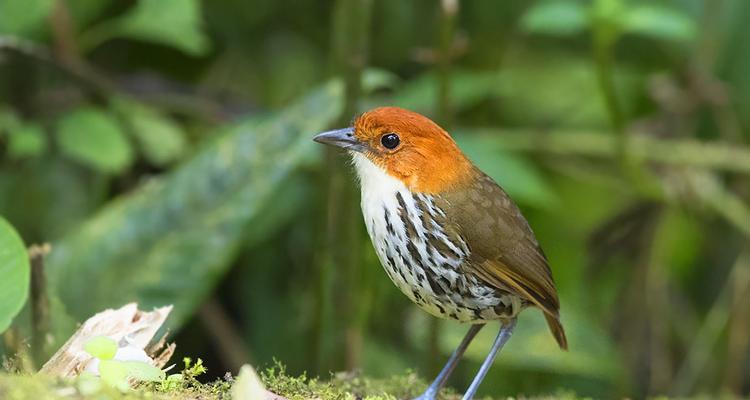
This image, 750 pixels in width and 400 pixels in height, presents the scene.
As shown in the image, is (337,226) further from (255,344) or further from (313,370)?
(255,344)

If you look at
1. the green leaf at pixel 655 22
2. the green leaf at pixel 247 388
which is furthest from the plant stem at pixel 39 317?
the green leaf at pixel 655 22

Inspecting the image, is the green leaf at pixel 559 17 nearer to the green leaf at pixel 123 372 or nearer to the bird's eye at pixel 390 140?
the bird's eye at pixel 390 140

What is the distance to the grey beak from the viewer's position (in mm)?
3039

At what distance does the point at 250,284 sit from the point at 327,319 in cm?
78

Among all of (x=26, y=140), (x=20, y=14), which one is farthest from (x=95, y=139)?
(x=20, y=14)

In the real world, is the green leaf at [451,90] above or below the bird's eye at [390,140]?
below

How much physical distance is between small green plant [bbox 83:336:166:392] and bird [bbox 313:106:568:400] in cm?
84

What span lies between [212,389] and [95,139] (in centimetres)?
189

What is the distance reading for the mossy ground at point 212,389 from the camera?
1979mm

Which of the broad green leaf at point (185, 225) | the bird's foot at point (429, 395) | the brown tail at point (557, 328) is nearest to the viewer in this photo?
the bird's foot at point (429, 395)

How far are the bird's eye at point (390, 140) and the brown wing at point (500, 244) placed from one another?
0.72 ft

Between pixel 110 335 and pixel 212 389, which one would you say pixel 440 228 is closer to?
pixel 212 389

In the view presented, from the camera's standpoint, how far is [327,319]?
423cm

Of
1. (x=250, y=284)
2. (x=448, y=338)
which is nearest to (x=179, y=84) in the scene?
(x=250, y=284)
